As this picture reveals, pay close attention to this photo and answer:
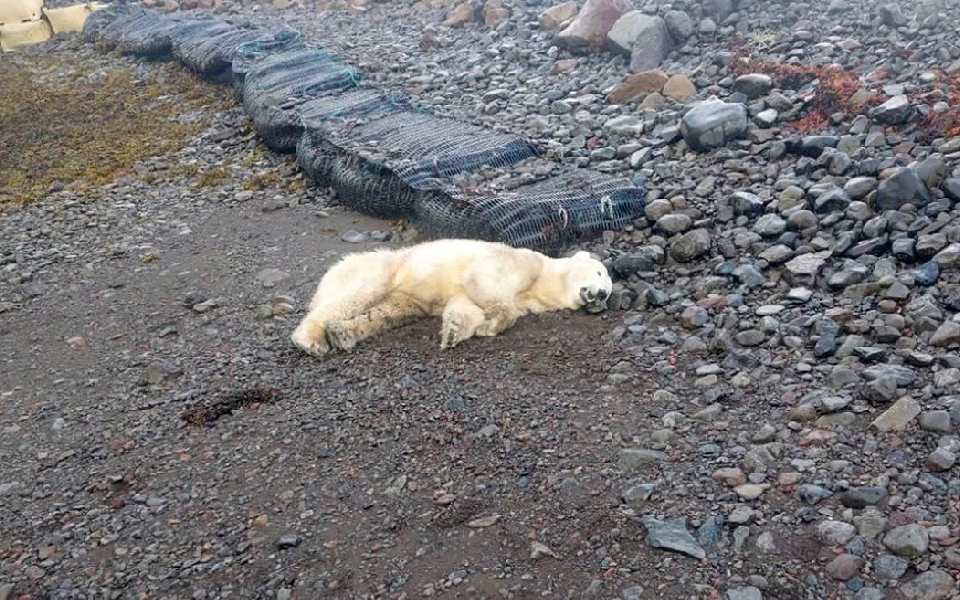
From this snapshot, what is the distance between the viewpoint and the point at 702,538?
4285mm

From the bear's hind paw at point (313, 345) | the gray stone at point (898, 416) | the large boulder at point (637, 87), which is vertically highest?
the large boulder at point (637, 87)

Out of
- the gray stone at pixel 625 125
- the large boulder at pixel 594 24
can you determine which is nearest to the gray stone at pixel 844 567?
the gray stone at pixel 625 125

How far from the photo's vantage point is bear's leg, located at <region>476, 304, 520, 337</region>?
6.34 m

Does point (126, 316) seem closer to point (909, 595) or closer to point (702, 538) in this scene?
point (702, 538)

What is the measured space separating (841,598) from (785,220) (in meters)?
3.63

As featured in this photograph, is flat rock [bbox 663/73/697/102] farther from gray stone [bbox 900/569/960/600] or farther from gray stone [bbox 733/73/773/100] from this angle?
gray stone [bbox 900/569/960/600]

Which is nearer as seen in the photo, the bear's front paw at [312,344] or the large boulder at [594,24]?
the bear's front paw at [312,344]

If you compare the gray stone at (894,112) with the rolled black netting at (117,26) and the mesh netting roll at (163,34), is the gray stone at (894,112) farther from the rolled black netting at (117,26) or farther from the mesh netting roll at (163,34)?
the rolled black netting at (117,26)

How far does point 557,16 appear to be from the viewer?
43.4ft

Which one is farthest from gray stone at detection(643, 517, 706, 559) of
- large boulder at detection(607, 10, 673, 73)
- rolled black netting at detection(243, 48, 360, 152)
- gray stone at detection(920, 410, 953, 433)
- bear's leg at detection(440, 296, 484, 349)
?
large boulder at detection(607, 10, 673, 73)

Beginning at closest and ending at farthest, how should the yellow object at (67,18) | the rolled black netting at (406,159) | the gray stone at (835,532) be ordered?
the gray stone at (835,532), the rolled black netting at (406,159), the yellow object at (67,18)

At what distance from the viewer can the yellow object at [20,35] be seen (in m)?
17.8

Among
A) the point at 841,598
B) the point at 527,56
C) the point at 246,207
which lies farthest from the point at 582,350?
the point at 527,56

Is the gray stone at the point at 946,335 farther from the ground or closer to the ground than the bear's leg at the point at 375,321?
farther from the ground
